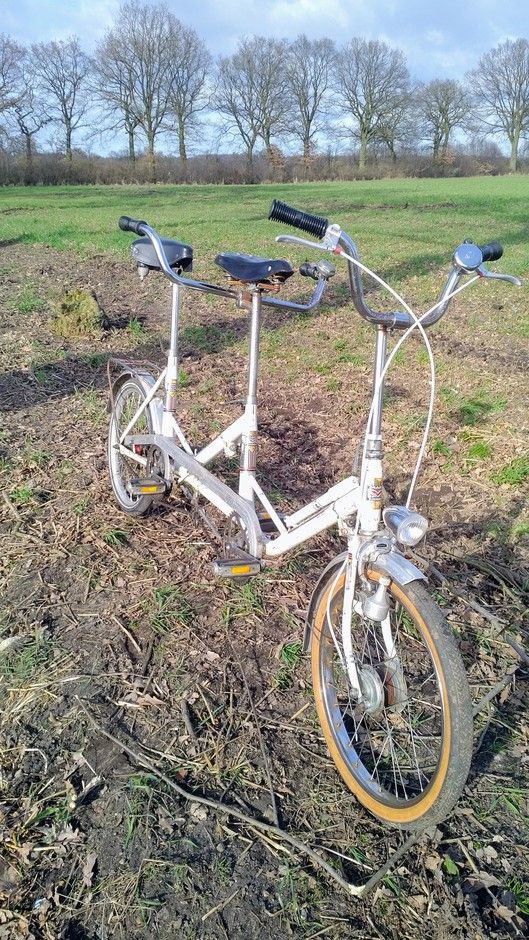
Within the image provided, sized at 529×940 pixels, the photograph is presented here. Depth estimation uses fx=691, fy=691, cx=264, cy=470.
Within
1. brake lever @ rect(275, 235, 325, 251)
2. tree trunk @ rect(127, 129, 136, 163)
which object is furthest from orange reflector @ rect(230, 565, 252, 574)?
tree trunk @ rect(127, 129, 136, 163)

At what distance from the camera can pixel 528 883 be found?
84.4 inches

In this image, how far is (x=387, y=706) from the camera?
252 centimetres

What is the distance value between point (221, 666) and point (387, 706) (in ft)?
2.68

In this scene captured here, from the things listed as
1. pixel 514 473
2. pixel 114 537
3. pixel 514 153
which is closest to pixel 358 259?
pixel 114 537

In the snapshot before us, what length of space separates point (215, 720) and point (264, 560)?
70 centimetres

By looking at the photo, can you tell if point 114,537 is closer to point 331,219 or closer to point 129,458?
point 129,458

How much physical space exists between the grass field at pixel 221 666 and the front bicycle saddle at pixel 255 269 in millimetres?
1309

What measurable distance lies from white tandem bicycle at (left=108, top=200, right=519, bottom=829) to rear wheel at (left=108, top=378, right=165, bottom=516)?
2.23ft

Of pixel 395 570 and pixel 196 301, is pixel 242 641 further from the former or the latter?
pixel 196 301

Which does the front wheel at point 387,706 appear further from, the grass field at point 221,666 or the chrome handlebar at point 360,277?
the chrome handlebar at point 360,277

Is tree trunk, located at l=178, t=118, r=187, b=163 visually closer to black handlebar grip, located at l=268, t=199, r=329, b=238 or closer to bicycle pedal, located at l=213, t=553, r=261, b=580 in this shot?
bicycle pedal, located at l=213, t=553, r=261, b=580

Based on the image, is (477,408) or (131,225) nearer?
(131,225)

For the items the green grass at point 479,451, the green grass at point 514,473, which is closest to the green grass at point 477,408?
the green grass at point 479,451

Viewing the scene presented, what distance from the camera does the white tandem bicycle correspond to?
2.06 metres
